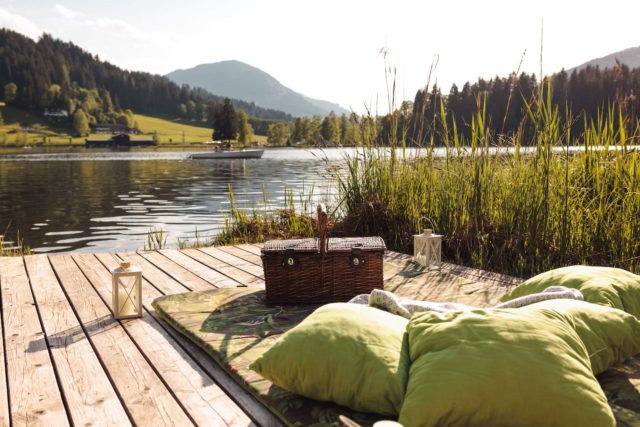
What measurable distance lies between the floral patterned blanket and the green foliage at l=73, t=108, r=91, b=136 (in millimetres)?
84155

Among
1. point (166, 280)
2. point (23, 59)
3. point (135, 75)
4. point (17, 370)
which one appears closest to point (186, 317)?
point (17, 370)

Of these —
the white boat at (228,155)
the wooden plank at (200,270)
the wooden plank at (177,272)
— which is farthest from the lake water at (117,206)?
the white boat at (228,155)

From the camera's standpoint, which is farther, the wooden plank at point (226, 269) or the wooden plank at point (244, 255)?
the wooden plank at point (244, 255)

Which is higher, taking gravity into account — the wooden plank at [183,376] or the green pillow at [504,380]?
the green pillow at [504,380]

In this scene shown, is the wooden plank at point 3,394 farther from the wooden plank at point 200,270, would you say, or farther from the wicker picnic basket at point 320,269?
the wooden plank at point 200,270

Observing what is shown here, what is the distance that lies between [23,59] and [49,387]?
106017 millimetres

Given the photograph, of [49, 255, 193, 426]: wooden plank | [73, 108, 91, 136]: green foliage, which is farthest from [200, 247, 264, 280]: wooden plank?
[73, 108, 91, 136]: green foliage

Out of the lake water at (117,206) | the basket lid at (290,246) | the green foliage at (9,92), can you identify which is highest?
the green foliage at (9,92)

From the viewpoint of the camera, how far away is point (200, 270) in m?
3.78

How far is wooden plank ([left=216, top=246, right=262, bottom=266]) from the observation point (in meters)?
4.11

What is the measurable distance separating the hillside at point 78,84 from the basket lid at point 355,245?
9216 centimetres

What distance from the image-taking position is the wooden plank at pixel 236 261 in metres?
3.75

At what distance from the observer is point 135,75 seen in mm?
106500

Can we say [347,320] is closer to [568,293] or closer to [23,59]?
[568,293]
